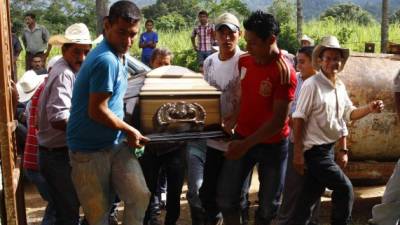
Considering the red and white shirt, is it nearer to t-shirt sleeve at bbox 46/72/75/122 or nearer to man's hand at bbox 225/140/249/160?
man's hand at bbox 225/140/249/160

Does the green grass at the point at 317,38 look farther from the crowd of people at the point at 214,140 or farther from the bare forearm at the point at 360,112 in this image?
the bare forearm at the point at 360,112

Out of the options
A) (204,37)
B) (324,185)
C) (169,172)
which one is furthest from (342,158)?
(204,37)

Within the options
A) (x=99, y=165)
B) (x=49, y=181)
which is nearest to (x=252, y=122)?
(x=99, y=165)

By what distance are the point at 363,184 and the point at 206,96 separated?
3.45m

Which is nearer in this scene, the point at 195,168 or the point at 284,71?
the point at 284,71

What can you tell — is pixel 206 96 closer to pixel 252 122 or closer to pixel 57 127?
pixel 252 122

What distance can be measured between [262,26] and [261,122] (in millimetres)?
688

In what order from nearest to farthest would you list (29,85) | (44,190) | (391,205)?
1. (44,190)
2. (391,205)
3. (29,85)

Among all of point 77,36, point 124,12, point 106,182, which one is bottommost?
point 106,182

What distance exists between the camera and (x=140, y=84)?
14.4ft

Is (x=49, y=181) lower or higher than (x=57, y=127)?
lower

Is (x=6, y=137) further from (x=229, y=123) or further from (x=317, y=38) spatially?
(x=317, y=38)

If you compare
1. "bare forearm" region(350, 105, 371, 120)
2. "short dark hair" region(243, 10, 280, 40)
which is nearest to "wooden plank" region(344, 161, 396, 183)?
"bare forearm" region(350, 105, 371, 120)

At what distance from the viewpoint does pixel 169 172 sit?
536 cm
